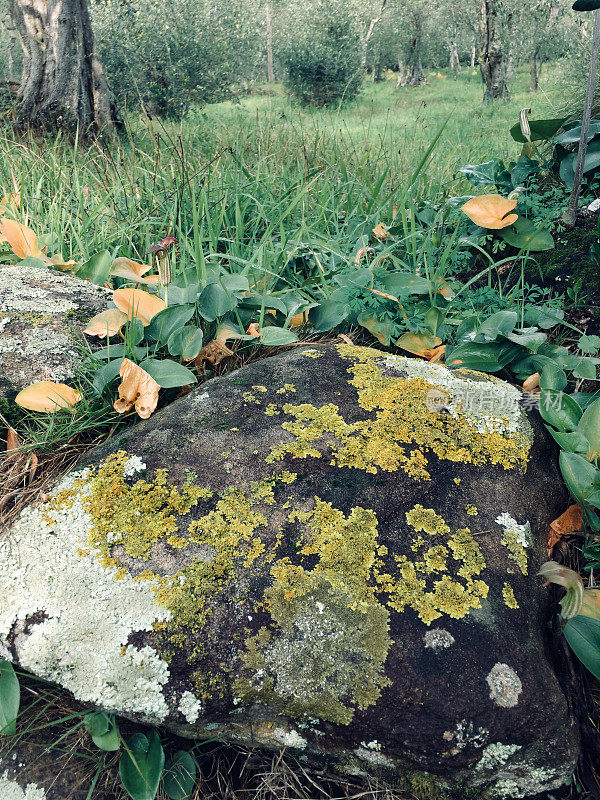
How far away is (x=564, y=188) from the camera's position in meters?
2.33

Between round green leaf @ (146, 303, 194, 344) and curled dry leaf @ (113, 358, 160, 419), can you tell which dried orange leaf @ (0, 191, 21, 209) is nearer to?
round green leaf @ (146, 303, 194, 344)

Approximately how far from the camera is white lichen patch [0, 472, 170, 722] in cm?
106

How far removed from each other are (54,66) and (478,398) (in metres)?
4.97

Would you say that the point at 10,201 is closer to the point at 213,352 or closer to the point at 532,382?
the point at 213,352

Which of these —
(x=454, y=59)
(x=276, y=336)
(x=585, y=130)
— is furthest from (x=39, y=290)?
(x=454, y=59)

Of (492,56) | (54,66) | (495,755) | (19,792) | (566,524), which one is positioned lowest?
(19,792)

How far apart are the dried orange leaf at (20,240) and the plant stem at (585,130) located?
81.9 inches

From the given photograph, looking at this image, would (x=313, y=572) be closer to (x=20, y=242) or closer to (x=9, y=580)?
(x=9, y=580)

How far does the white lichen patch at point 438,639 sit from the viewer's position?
1083 mm

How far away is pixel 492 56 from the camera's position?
1362 centimetres

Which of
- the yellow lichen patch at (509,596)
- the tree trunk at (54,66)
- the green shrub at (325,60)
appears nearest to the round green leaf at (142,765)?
the yellow lichen patch at (509,596)

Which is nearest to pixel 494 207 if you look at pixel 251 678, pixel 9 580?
pixel 251 678

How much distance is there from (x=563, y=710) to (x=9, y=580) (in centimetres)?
115

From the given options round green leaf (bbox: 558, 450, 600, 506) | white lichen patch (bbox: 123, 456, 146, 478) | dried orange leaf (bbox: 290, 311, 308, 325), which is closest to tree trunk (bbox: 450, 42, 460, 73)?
dried orange leaf (bbox: 290, 311, 308, 325)
